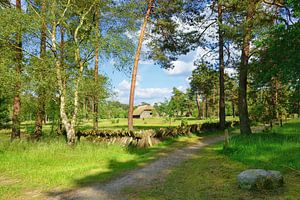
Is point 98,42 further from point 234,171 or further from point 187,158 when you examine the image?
point 234,171

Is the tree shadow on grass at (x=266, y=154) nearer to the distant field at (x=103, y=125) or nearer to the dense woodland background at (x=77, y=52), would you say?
the dense woodland background at (x=77, y=52)

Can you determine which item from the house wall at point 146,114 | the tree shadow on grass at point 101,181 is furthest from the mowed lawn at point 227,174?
the house wall at point 146,114

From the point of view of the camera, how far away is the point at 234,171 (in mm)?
8367

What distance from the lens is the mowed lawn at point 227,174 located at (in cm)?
639

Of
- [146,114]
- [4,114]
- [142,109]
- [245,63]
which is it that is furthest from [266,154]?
[146,114]

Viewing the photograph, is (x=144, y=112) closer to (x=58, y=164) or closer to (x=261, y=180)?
(x=58, y=164)

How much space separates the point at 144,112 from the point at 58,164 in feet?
281

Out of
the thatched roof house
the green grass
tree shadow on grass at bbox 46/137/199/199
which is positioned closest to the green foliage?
the green grass

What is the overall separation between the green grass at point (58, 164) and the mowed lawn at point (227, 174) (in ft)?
7.05

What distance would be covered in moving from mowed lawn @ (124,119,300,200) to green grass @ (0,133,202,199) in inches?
84.6

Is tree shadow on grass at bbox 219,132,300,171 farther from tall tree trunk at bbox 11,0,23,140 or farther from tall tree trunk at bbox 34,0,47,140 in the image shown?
tall tree trunk at bbox 11,0,23,140

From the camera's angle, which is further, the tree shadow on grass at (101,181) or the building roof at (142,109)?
the building roof at (142,109)

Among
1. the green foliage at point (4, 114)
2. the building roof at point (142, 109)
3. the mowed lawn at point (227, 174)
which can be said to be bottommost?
the mowed lawn at point (227, 174)

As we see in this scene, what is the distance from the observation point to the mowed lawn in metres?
6.39
